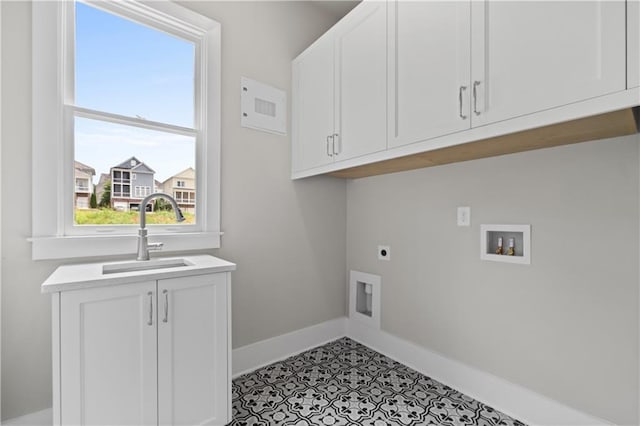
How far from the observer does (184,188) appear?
6.62 ft

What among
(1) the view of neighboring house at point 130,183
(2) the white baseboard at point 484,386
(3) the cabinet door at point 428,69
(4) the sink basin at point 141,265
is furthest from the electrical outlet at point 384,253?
(1) the view of neighboring house at point 130,183

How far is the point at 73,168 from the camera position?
5.39 ft

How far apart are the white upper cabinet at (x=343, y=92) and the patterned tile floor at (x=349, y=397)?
143 cm

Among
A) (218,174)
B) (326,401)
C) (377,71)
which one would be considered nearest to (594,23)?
(377,71)

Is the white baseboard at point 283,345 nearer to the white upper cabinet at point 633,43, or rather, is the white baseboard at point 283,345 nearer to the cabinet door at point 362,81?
the cabinet door at point 362,81

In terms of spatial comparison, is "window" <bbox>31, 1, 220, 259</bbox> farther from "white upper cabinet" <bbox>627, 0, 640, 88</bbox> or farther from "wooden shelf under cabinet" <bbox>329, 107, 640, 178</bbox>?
"white upper cabinet" <bbox>627, 0, 640, 88</bbox>

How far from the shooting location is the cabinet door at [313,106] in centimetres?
208

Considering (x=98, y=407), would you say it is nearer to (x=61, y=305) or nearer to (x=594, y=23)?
(x=61, y=305)

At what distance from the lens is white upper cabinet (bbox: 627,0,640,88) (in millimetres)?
909

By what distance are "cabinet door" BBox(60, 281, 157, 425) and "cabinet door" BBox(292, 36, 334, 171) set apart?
1.32m

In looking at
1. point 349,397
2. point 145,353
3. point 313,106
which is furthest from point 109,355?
point 313,106

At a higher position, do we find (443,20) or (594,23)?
(443,20)

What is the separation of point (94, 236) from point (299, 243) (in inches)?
52.6

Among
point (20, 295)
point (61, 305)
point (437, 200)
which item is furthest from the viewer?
point (437, 200)
